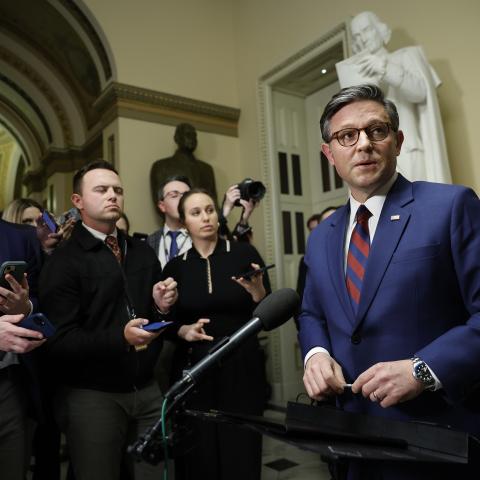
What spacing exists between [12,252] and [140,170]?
389 centimetres

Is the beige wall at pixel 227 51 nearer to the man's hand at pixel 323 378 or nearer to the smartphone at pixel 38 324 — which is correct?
the man's hand at pixel 323 378

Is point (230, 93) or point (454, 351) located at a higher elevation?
point (230, 93)

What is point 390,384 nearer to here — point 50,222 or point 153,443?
point 153,443

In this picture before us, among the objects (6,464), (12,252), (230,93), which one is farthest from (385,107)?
(230,93)

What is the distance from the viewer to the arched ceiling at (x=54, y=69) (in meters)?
6.01

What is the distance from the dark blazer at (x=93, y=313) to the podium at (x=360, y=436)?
1.03 meters

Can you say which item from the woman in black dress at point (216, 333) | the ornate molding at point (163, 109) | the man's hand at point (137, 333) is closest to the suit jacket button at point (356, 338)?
the man's hand at point (137, 333)

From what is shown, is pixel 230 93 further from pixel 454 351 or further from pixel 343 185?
pixel 454 351

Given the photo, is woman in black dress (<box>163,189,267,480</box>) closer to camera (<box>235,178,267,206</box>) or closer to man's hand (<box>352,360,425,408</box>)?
camera (<box>235,178,267,206</box>)

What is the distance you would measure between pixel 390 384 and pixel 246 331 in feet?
1.15

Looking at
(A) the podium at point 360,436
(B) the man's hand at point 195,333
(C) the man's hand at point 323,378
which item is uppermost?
(B) the man's hand at point 195,333

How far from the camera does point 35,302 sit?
1964 millimetres

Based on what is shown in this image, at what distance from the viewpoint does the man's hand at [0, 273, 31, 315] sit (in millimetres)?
1510

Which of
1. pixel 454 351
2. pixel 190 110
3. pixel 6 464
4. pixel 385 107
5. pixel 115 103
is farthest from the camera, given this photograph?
pixel 190 110
